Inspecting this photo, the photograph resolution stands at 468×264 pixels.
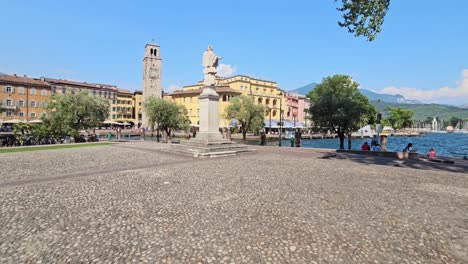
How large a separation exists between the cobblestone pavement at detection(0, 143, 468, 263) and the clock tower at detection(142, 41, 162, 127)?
9434cm

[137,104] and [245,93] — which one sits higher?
[245,93]

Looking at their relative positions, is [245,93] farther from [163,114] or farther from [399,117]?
[399,117]

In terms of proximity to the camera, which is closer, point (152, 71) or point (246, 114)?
point (246, 114)

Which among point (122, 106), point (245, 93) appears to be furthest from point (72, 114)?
point (122, 106)

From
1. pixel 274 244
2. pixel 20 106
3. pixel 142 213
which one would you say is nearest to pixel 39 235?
pixel 142 213

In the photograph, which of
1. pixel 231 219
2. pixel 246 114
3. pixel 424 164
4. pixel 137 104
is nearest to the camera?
pixel 231 219

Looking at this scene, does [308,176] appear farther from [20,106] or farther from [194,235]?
[20,106]

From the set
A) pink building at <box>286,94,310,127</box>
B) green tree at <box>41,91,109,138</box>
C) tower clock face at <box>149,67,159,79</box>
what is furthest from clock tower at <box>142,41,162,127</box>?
green tree at <box>41,91,109,138</box>

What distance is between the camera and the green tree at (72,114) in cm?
3016

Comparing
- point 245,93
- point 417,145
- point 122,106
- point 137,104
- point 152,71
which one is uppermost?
point 152,71

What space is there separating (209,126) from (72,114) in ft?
70.0

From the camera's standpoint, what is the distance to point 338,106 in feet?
118

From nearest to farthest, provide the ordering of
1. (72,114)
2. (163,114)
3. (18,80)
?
(72,114), (163,114), (18,80)

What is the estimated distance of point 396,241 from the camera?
4.72m
